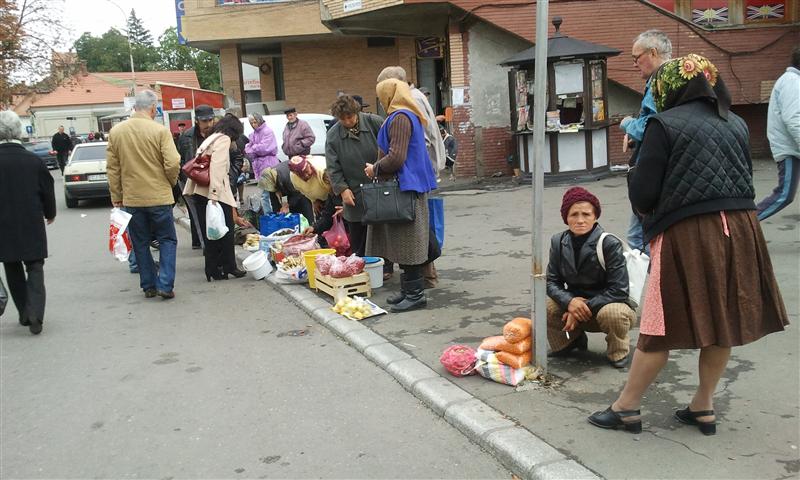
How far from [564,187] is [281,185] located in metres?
6.24

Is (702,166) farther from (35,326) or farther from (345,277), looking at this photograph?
(35,326)

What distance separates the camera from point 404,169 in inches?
238

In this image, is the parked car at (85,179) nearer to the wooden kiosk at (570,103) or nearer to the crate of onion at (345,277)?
the wooden kiosk at (570,103)

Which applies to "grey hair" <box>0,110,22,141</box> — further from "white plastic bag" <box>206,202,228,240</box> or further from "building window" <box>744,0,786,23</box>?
"building window" <box>744,0,786,23</box>

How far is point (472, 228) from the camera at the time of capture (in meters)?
10.5

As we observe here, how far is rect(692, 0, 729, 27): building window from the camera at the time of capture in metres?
16.1

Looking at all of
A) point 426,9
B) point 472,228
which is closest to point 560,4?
point 426,9

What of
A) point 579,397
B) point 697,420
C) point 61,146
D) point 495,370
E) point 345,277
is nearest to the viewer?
point 697,420

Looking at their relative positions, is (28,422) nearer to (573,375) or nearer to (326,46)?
(573,375)

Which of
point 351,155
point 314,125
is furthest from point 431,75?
point 351,155

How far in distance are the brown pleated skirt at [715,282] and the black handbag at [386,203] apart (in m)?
2.84

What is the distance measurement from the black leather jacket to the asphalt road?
1.18m

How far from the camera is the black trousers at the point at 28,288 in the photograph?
6.54 metres

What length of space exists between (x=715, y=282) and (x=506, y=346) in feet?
4.95
